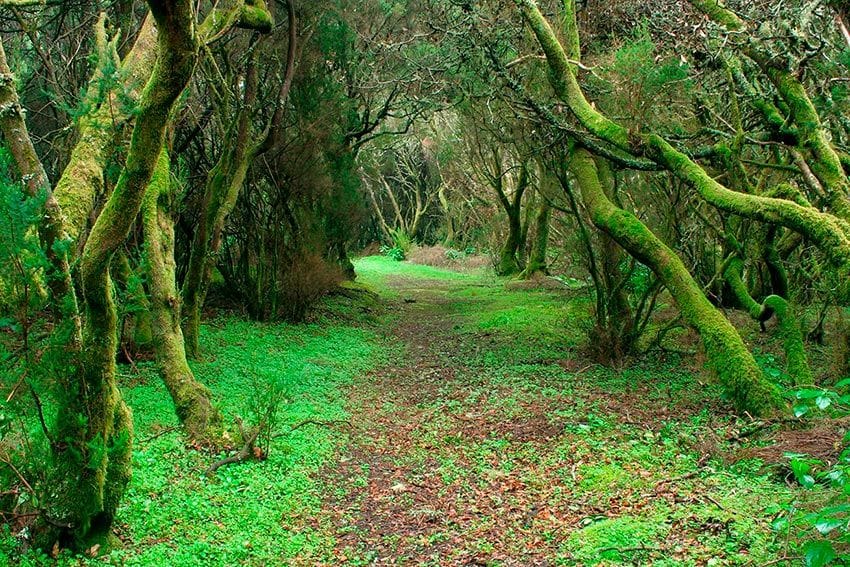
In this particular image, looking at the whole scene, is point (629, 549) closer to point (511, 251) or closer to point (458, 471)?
point (458, 471)

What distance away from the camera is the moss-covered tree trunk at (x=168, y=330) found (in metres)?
6.29

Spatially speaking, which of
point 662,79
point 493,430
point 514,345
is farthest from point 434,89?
point 493,430

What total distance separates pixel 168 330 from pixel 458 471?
315 cm

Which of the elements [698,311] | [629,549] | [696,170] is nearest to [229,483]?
[629,549]

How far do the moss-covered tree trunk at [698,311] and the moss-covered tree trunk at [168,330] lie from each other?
4971mm

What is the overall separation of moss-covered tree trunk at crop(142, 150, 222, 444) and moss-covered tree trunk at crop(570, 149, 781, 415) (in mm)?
4971

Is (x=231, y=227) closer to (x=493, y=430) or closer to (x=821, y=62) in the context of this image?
(x=493, y=430)

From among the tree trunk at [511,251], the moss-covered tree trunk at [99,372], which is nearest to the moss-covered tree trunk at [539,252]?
the tree trunk at [511,251]

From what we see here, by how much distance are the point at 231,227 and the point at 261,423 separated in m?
7.15

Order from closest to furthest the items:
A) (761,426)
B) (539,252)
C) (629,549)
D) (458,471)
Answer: (629,549) → (761,426) → (458,471) → (539,252)

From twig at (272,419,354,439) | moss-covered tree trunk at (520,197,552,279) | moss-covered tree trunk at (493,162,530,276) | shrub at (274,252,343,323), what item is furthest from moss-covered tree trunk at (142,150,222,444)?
moss-covered tree trunk at (493,162,530,276)

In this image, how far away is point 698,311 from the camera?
279 inches

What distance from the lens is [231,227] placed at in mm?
12430

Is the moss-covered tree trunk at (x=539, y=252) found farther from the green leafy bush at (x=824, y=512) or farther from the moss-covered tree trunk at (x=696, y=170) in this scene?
the green leafy bush at (x=824, y=512)
